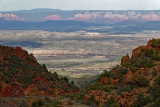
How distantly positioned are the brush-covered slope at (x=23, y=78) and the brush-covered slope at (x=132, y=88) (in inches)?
276

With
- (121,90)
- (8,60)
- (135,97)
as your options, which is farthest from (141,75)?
(8,60)

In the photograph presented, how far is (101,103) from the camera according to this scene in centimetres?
2470

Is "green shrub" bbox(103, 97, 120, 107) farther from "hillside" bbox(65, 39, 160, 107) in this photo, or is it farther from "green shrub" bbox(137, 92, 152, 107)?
"green shrub" bbox(137, 92, 152, 107)

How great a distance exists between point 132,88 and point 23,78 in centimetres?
1533

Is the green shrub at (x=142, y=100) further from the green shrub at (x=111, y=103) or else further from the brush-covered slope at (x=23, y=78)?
the brush-covered slope at (x=23, y=78)

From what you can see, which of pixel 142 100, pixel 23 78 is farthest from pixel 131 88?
pixel 23 78

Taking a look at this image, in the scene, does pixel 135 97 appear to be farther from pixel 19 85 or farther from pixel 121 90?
pixel 19 85

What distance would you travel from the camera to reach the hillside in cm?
2409

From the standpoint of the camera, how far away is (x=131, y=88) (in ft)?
93.9

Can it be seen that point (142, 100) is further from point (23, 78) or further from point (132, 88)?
point (23, 78)

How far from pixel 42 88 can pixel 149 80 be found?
41.7 feet

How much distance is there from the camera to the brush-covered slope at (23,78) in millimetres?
34781

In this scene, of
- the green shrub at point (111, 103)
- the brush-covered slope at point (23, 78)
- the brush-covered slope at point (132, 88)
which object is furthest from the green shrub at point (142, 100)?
the brush-covered slope at point (23, 78)

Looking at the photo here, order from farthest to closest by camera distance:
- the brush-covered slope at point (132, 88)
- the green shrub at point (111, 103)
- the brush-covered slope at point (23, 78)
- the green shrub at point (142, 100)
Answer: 1. the brush-covered slope at point (23, 78)
2. the brush-covered slope at point (132, 88)
3. the green shrub at point (142, 100)
4. the green shrub at point (111, 103)
